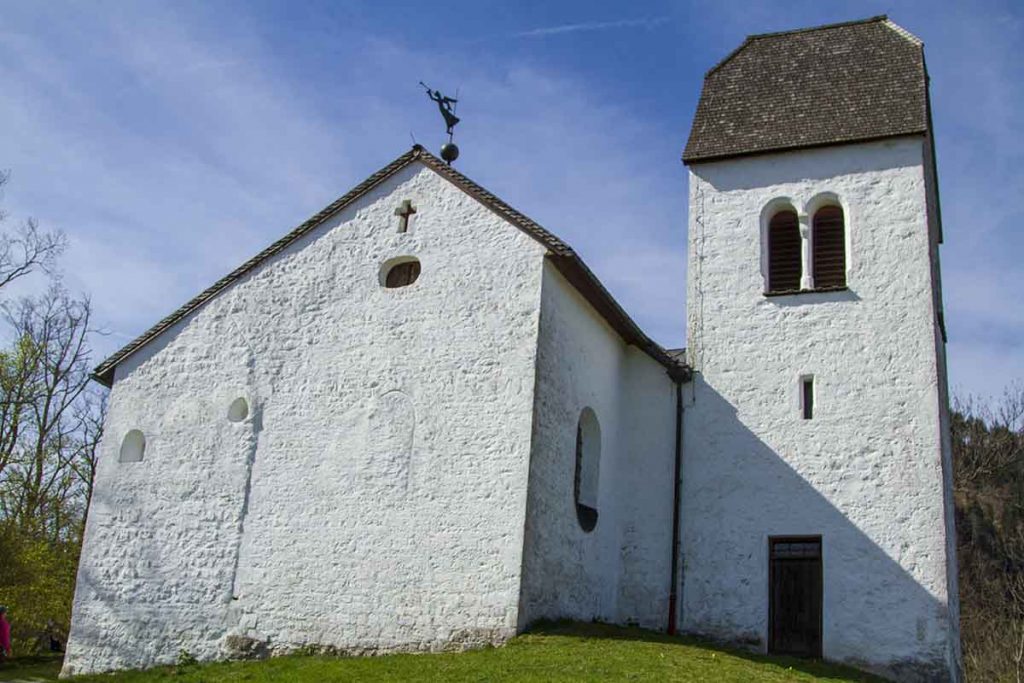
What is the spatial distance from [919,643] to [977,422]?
24.8 metres

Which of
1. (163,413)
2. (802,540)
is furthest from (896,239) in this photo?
(163,413)

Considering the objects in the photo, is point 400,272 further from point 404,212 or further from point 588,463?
point 588,463

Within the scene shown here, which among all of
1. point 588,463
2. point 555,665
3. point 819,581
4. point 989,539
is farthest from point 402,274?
point 989,539

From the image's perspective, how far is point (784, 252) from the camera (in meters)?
21.1

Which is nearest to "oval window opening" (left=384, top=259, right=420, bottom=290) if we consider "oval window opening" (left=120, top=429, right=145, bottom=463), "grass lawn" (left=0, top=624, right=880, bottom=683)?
"oval window opening" (left=120, top=429, right=145, bottom=463)

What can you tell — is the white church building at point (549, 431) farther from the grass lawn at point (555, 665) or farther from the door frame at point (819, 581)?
the grass lawn at point (555, 665)

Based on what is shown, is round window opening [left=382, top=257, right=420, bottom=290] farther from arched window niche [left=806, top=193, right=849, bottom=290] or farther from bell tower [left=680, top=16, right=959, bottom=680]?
arched window niche [left=806, top=193, right=849, bottom=290]

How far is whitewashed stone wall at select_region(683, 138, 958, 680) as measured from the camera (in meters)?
18.0

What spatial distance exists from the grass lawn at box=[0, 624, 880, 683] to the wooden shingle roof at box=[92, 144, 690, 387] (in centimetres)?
575

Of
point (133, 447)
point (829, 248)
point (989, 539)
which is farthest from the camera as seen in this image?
point (989, 539)

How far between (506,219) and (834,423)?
7.10 m

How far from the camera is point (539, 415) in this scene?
655 inches

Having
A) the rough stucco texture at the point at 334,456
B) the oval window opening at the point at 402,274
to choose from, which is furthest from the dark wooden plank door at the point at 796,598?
→ the oval window opening at the point at 402,274

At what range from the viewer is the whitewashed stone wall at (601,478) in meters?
16.7
